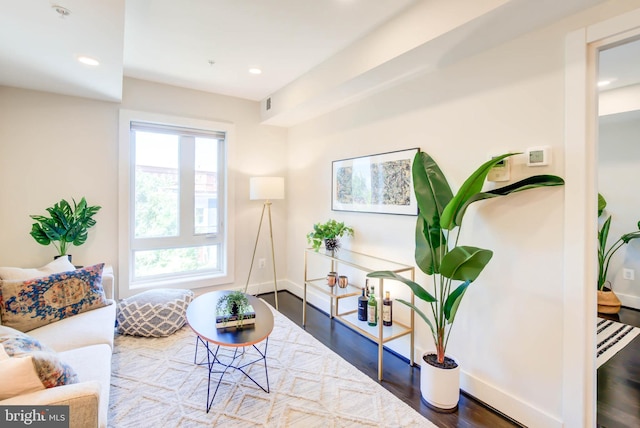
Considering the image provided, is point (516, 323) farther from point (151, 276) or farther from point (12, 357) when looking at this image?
point (151, 276)

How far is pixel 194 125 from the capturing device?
368cm

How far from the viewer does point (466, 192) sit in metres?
1.75

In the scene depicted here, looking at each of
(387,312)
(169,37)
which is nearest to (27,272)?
(169,37)

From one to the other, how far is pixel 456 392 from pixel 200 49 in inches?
133

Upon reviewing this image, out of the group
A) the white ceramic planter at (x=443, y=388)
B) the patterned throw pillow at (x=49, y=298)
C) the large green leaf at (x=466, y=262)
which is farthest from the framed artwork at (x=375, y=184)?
the patterned throw pillow at (x=49, y=298)

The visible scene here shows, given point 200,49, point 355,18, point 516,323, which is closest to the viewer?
point 516,323

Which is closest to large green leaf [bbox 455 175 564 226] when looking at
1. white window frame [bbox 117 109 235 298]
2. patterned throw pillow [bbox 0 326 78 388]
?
patterned throw pillow [bbox 0 326 78 388]

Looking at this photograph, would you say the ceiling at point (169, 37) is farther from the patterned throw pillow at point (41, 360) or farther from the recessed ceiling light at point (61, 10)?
the patterned throw pillow at point (41, 360)

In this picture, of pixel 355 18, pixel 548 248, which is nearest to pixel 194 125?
pixel 355 18

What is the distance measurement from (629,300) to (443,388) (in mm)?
3511

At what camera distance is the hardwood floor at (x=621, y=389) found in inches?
73.7

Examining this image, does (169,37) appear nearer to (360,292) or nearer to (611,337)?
(360,292)

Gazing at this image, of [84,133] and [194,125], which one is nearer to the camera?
[84,133]

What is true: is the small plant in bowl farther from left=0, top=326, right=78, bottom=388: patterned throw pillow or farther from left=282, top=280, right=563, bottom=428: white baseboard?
left=282, top=280, right=563, bottom=428: white baseboard
